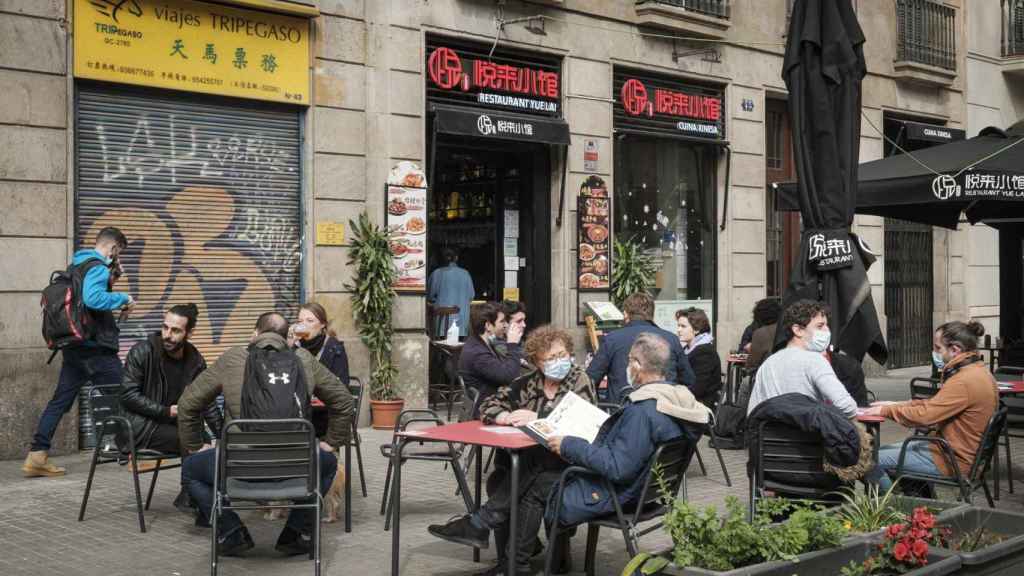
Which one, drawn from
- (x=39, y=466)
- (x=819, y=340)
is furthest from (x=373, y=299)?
(x=819, y=340)

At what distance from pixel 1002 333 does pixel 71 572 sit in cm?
→ 1312

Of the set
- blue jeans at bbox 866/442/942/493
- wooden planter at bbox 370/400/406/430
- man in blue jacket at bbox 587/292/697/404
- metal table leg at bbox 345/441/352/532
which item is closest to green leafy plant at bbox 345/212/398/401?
wooden planter at bbox 370/400/406/430

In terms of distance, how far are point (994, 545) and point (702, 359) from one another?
235 inches

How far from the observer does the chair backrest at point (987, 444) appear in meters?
7.60

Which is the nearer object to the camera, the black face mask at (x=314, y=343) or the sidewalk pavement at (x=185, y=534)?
the sidewalk pavement at (x=185, y=534)

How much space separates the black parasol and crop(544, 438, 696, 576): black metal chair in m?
5.05

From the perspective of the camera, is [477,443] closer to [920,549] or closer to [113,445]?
[920,549]

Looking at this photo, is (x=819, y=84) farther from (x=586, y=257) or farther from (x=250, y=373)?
(x=586, y=257)

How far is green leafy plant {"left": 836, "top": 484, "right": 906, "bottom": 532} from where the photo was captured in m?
5.23

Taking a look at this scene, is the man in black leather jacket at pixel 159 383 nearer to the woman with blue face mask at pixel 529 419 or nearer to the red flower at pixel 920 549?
the woman with blue face mask at pixel 529 419

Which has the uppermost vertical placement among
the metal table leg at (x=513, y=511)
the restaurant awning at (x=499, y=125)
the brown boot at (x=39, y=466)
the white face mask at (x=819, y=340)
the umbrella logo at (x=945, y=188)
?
the restaurant awning at (x=499, y=125)

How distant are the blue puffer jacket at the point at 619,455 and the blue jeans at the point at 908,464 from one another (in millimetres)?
1926

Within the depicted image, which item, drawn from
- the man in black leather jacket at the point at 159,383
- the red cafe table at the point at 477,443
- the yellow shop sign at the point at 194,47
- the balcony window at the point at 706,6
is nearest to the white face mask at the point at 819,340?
the red cafe table at the point at 477,443

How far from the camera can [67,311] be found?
33.4 feet
